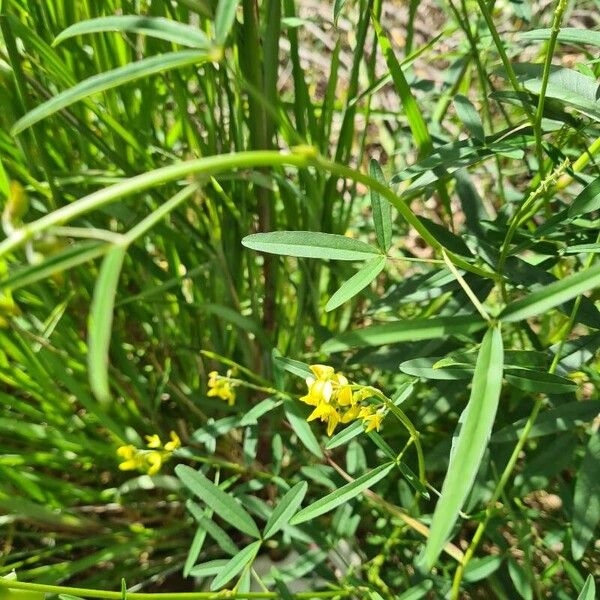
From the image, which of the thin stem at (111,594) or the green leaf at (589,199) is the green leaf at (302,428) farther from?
the green leaf at (589,199)

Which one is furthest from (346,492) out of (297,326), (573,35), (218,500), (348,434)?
(573,35)

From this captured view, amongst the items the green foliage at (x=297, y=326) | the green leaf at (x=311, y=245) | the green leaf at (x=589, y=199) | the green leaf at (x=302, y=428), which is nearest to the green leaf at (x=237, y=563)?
the green foliage at (x=297, y=326)

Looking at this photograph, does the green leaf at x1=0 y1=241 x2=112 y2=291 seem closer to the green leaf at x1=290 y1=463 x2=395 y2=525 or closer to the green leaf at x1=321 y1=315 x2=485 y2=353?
the green leaf at x1=321 y1=315 x2=485 y2=353

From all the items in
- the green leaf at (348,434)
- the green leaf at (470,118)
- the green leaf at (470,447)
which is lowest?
the green leaf at (348,434)

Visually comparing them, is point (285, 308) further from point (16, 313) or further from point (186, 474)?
point (16, 313)

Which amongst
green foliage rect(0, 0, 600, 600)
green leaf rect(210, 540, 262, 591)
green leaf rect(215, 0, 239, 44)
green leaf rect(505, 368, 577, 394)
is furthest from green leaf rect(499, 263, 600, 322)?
green leaf rect(210, 540, 262, 591)

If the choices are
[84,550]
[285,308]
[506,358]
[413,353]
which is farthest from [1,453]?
[506,358]
